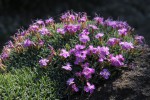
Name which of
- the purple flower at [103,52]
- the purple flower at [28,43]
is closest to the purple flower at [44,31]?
the purple flower at [28,43]

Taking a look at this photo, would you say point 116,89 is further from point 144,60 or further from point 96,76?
point 144,60

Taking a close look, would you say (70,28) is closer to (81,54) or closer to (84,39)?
(84,39)

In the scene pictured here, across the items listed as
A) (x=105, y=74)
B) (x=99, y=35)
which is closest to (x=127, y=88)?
(x=105, y=74)

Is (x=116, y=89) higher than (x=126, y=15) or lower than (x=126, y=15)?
lower

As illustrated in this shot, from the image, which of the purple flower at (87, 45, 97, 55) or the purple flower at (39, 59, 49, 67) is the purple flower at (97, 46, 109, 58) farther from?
the purple flower at (39, 59, 49, 67)

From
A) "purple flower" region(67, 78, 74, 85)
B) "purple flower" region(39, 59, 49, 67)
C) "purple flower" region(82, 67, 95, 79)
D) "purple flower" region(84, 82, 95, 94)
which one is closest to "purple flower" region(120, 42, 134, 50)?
"purple flower" region(82, 67, 95, 79)

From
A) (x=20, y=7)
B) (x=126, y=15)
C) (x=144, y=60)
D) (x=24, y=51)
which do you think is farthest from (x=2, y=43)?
(x=144, y=60)
